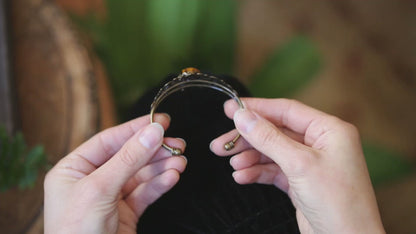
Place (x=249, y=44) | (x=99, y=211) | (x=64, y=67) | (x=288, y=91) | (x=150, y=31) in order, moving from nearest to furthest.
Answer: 1. (x=99, y=211)
2. (x=64, y=67)
3. (x=150, y=31)
4. (x=288, y=91)
5. (x=249, y=44)

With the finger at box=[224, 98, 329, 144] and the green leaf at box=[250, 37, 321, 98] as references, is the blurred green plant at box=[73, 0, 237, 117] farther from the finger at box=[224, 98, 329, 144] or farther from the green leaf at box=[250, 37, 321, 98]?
the finger at box=[224, 98, 329, 144]

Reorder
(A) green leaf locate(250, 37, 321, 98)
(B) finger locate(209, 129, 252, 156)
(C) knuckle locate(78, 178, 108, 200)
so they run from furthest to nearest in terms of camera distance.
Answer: (A) green leaf locate(250, 37, 321, 98) → (B) finger locate(209, 129, 252, 156) → (C) knuckle locate(78, 178, 108, 200)

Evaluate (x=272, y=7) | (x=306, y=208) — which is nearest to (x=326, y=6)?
(x=272, y=7)

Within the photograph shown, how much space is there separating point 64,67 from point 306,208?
61cm

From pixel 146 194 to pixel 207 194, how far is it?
4.1 inches

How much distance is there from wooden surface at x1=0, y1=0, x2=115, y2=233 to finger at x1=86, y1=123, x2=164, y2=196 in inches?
11.8

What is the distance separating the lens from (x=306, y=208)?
0.54 m

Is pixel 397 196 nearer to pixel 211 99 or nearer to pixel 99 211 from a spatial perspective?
pixel 211 99

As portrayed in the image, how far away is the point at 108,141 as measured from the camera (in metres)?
0.61

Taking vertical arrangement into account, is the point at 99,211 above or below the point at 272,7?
below

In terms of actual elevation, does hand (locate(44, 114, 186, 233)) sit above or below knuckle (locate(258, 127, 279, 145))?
below

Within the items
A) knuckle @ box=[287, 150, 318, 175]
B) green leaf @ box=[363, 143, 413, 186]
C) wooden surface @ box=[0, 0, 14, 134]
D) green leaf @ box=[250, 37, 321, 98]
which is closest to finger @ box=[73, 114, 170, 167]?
knuckle @ box=[287, 150, 318, 175]

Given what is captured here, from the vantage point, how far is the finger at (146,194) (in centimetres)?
60

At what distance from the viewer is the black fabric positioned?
63 centimetres
